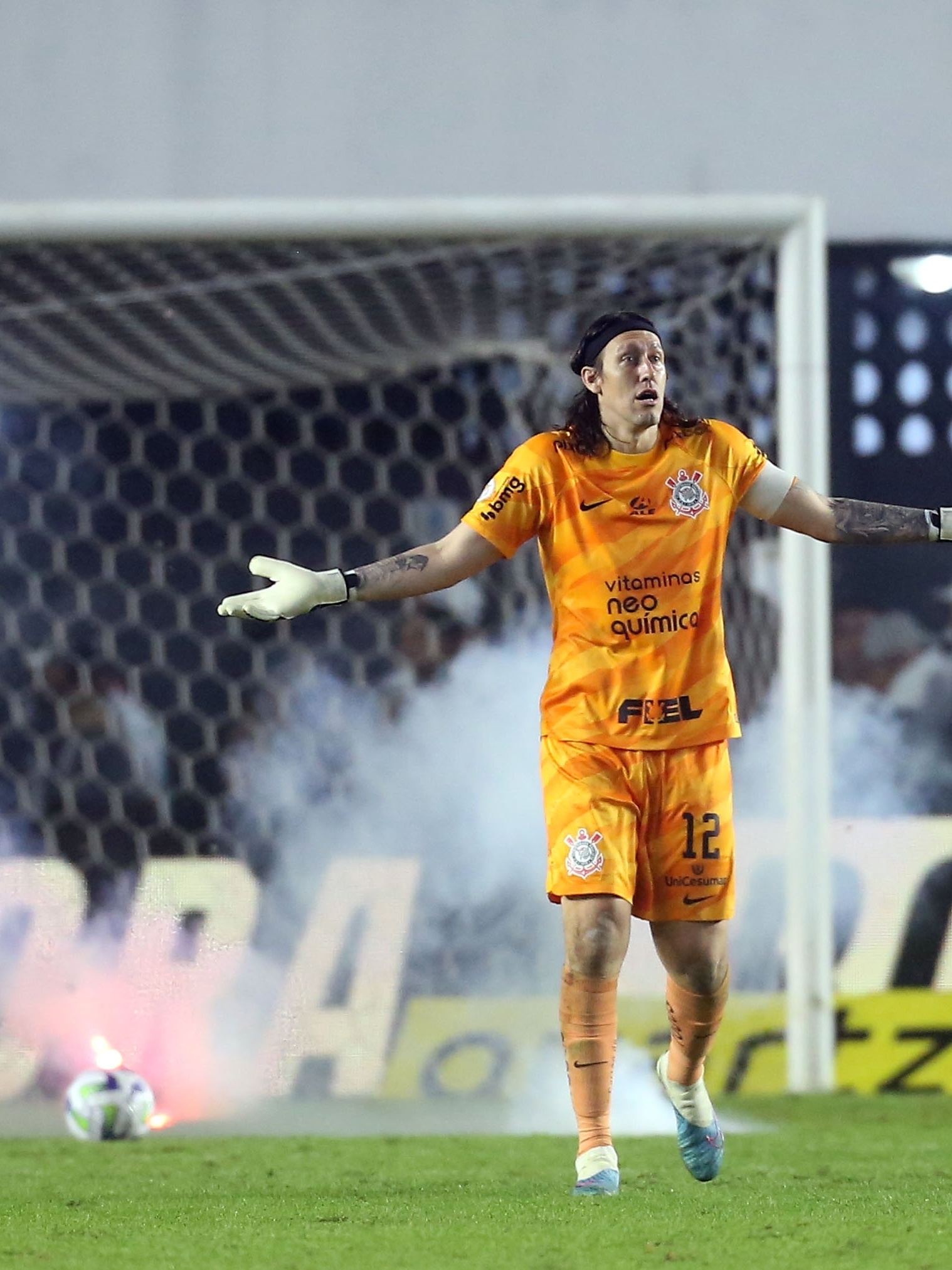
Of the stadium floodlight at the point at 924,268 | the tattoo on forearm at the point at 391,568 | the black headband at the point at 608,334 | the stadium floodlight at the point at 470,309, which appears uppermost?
the stadium floodlight at the point at 924,268

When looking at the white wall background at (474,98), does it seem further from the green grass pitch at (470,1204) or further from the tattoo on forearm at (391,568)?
the green grass pitch at (470,1204)

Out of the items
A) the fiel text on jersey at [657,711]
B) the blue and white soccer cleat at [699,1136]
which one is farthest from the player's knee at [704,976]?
the fiel text on jersey at [657,711]

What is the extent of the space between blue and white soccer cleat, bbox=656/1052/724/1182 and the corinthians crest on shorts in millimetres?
562

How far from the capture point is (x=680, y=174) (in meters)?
5.91

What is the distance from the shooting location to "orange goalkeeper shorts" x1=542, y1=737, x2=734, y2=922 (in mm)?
3156

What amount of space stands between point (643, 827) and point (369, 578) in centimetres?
68

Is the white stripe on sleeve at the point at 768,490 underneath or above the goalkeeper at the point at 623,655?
above

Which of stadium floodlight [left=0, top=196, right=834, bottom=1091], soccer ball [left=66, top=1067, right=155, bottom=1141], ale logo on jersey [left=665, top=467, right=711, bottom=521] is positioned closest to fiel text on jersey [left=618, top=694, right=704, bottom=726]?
ale logo on jersey [left=665, top=467, right=711, bottom=521]

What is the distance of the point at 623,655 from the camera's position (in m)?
3.26

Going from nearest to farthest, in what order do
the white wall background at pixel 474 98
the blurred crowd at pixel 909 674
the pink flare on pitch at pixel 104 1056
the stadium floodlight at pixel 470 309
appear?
the stadium floodlight at pixel 470 309 < the pink flare on pitch at pixel 104 1056 < the blurred crowd at pixel 909 674 < the white wall background at pixel 474 98

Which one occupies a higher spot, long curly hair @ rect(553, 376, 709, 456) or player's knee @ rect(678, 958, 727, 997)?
long curly hair @ rect(553, 376, 709, 456)

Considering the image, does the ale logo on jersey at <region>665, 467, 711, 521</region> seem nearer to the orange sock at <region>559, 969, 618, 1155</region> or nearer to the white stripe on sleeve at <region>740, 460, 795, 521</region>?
the white stripe on sleeve at <region>740, 460, 795, 521</region>

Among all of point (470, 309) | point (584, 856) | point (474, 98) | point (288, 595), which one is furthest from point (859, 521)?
point (474, 98)

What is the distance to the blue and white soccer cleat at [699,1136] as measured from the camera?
3.38 meters
